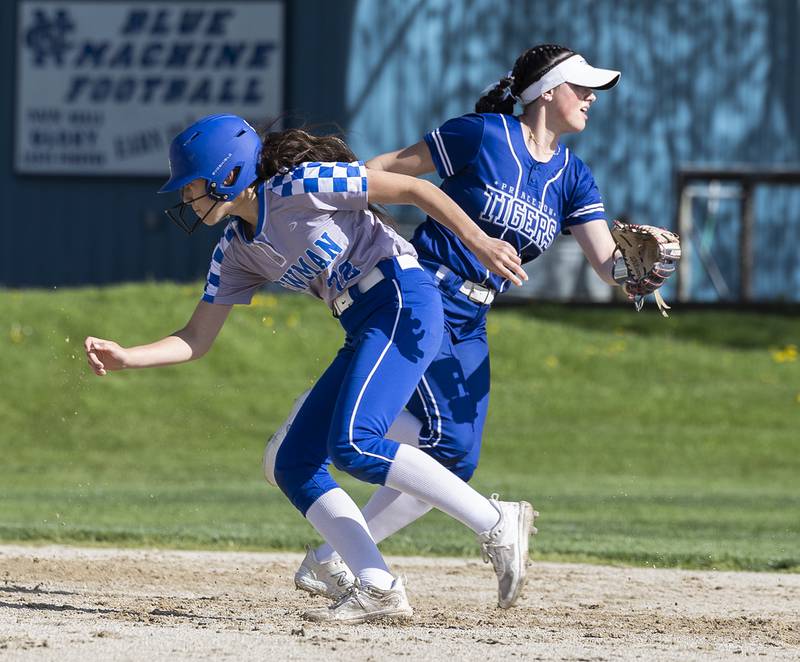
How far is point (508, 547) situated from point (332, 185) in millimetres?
1324

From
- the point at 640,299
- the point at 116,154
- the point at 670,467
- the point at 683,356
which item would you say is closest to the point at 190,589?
the point at 640,299

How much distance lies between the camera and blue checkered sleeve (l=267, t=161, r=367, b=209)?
4980 mm

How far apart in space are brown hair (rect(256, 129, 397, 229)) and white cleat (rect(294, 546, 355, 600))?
1236 millimetres

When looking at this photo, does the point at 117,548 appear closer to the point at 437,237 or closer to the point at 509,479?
the point at 437,237

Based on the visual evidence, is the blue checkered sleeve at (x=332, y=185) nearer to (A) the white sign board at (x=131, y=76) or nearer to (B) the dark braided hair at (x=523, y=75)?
(B) the dark braided hair at (x=523, y=75)

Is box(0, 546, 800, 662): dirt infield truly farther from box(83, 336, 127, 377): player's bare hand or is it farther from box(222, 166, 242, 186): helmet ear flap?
box(222, 166, 242, 186): helmet ear flap

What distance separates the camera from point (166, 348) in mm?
5340

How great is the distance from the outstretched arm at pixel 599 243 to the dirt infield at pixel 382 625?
1.27m

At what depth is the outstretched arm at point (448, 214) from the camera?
4914 millimetres

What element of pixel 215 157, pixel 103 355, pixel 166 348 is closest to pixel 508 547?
pixel 166 348

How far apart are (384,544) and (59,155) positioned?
13.7 metres

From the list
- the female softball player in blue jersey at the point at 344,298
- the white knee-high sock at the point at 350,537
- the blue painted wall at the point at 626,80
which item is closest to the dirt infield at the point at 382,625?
the white knee-high sock at the point at 350,537

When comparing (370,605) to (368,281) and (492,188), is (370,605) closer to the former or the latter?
(368,281)

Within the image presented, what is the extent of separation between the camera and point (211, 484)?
39.2 feet
